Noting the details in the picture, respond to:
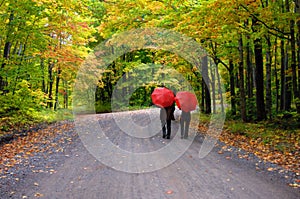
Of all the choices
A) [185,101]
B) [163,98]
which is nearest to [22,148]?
[163,98]

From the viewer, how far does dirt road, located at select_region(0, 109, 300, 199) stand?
5465 mm

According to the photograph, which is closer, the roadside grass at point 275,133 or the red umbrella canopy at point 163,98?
the roadside grass at point 275,133

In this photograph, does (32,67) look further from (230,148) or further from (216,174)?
(216,174)

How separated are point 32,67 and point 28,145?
5760mm

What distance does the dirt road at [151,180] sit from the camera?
546 cm

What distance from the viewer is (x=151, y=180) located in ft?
20.4

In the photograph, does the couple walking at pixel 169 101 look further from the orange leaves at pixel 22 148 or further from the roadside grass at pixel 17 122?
the roadside grass at pixel 17 122

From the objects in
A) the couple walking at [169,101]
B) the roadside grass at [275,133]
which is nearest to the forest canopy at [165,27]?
the roadside grass at [275,133]

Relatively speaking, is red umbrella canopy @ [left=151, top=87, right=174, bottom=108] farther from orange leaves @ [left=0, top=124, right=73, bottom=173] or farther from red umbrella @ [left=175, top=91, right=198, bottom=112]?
orange leaves @ [left=0, top=124, right=73, bottom=173]

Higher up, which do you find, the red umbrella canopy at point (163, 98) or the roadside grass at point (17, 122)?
the red umbrella canopy at point (163, 98)

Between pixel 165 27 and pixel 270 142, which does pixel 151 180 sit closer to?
pixel 270 142

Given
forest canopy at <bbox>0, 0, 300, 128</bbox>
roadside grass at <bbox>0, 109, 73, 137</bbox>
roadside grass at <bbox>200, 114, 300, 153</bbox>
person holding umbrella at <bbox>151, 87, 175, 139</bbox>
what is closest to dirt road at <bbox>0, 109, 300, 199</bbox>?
roadside grass at <bbox>200, 114, 300, 153</bbox>

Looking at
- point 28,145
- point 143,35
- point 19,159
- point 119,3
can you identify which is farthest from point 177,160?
point 143,35

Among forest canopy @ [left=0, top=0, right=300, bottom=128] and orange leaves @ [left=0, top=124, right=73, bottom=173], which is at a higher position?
forest canopy @ [left=0, top=0, right=300, bottom=128]
